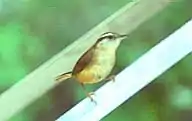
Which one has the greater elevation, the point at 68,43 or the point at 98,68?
the point at 68,43

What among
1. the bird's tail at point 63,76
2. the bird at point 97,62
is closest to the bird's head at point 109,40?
the bird at point 97,62

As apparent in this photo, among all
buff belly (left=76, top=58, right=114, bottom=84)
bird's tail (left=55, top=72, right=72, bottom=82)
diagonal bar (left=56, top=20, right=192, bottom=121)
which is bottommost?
diagonal bar (left=56, top=20, right=192, bottom=121)

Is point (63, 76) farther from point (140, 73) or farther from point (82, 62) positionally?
point (140, 73)

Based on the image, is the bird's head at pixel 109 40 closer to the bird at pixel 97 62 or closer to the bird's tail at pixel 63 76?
the bird at pixel 97 62

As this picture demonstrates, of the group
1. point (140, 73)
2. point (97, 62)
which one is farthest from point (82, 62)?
point (140, 73)

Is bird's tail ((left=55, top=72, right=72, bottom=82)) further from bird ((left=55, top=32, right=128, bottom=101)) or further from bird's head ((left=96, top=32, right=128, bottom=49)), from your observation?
bird's head ((left=96, top=32, right=128, bottom=49))

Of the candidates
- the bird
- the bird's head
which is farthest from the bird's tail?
the bird's head
